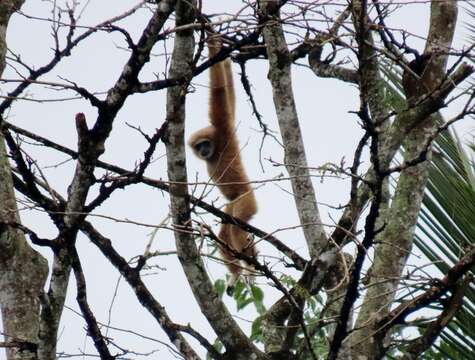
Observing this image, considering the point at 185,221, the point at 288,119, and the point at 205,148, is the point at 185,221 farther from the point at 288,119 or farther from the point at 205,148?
the point at 205,148

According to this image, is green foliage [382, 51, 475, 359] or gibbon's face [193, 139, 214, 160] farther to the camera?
gibbon's face [193, 139, 214, 160]

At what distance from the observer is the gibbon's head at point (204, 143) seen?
11.1 metres

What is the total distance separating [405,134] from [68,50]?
1.72 metres

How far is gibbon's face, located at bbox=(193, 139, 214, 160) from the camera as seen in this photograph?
11.3m

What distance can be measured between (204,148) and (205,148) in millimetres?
13

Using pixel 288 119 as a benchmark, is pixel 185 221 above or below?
below

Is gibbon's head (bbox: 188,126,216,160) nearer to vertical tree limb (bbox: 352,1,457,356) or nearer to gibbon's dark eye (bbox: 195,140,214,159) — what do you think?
gibbon's dark eye (bbox: 195,140,214,159)

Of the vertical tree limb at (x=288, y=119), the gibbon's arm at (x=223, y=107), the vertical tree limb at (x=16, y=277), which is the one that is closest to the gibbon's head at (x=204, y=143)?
the gibbon's arm at (x=223, y=107)

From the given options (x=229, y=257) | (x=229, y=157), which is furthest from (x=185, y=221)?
(x=229, y=157)

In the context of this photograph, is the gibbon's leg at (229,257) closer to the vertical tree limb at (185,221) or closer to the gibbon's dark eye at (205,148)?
the gibbon's dark eye at (205,148)

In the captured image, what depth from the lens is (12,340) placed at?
13.4ft

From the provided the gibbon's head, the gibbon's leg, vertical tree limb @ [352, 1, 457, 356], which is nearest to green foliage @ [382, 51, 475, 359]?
vertical tree limb @ [352, 1, 457, 356]

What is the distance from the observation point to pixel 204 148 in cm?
1140

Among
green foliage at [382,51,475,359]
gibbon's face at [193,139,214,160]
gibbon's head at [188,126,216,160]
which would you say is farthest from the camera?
gibbon's face at [193,139,214,160]
